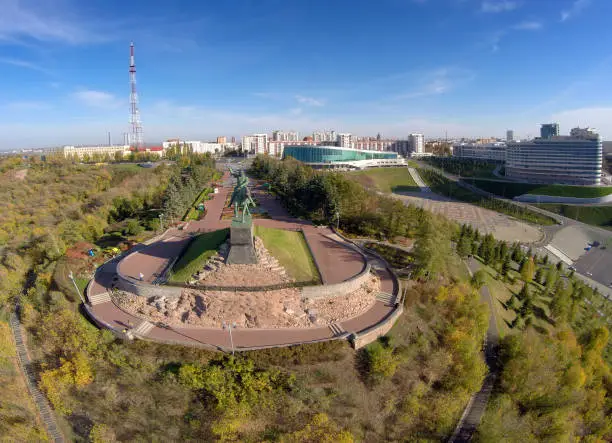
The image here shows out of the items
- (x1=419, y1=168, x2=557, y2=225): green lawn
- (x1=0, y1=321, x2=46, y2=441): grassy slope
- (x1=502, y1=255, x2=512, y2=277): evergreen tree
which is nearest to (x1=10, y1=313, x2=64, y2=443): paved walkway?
(x1=0, y1=321, x2=46, y2=441): grassy slope

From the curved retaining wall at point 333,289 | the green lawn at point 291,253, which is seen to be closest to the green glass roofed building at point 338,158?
the green lawn at point 291,253

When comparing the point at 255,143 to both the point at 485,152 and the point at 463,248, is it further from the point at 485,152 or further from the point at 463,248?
the point at 463,248

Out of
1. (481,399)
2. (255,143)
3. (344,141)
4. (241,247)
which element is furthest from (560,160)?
(255,143)

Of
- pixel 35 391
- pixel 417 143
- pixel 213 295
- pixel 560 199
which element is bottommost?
pixel 35 391

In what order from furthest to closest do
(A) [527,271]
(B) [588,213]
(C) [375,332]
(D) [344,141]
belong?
(D) [344,141] → (B) [588,213] → (A) [527,271] → (C) [375,332]

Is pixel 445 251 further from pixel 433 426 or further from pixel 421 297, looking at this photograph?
pixel 433 426

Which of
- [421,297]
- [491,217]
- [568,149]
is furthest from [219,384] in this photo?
[568,149]
